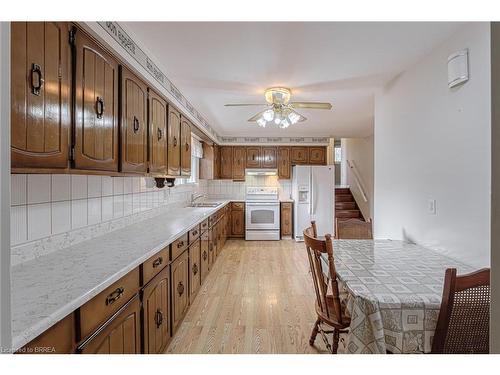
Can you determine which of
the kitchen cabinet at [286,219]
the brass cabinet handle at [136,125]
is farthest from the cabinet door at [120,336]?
the kitchen cabinet at [286,219]

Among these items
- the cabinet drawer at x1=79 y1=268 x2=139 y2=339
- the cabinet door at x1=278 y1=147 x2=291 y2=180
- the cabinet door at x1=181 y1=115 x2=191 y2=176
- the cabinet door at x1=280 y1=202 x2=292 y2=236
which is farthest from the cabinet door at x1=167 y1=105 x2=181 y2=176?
the cabinet door at x1=278 y1=147 x2=291 y2=180

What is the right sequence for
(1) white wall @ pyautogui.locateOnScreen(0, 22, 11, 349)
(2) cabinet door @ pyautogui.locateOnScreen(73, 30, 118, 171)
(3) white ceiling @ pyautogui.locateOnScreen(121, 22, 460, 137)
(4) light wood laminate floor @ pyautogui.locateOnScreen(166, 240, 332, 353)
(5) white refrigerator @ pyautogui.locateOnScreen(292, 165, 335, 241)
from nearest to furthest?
(1) white wall @ pyautogui.locateOnScreen(0, 22, 11, 349) < (2) cabinet door @ pyautogui.locateOnScreen(73, 30, 118, 171) < (3) white ceiling @ pyautogui.locateOnScreen(121, 22, 460, 137) < (4) light wood laminate floor @ pyautogui.locateOnScreen(166, 240, 332, 353) < (5) white refrigerator @ pyautogui.locateOnScreen(292, 165, 335, 241)

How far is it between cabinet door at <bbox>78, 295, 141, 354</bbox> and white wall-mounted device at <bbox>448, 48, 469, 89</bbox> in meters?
2.40

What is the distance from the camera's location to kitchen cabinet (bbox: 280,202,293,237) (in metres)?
5.93

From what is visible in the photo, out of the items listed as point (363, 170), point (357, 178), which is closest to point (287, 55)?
point (363, 170)

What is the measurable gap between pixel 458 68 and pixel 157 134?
2.31 m

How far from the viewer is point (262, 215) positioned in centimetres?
581

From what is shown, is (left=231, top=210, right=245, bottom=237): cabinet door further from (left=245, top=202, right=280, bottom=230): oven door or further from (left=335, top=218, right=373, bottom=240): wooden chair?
(left=335, top=218, right=373, bottom=240): wooden chair

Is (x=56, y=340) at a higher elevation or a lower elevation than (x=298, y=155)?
lower

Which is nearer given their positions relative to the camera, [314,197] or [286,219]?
[314,197]

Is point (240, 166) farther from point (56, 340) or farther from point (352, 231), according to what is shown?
point (56, 340)

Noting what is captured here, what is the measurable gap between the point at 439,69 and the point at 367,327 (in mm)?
1941

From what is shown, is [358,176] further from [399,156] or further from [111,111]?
[111,111]

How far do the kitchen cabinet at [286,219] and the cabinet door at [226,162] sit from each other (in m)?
1.40
